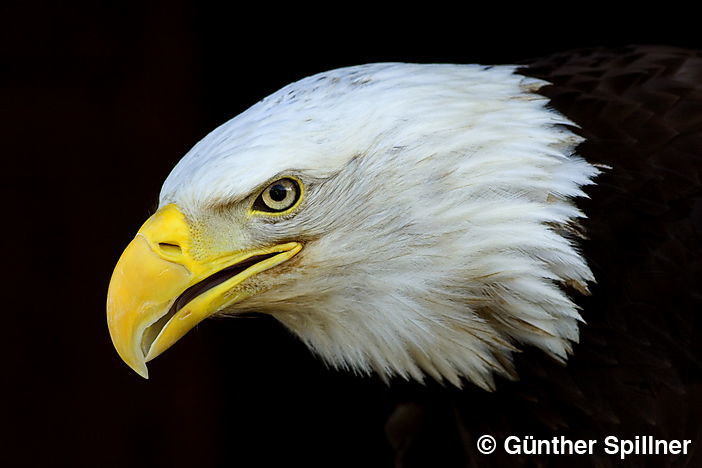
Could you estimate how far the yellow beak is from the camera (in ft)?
4.71

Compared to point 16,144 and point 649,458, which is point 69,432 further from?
point 649,458

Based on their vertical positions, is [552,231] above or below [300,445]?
above

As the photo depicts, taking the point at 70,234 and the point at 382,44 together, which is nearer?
the point at 70,234

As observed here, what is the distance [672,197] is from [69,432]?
2.20m

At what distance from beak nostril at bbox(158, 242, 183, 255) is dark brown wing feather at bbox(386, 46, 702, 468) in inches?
26.2

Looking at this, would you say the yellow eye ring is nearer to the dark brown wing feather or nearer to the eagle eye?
the eagle eye

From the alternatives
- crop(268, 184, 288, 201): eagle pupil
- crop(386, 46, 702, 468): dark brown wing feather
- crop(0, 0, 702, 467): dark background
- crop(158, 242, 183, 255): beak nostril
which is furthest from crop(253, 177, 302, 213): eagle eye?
crop(0, 0, 702, 467): dark background

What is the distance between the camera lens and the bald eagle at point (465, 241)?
146 cm

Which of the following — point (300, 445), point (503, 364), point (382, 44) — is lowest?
point (300, 445)

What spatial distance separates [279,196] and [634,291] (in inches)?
26.1

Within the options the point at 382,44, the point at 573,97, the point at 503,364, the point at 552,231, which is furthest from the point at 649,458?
the point at 382,44

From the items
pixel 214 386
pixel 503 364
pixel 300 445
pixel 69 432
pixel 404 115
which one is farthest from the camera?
pixel 300 445

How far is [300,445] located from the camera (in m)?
3.46

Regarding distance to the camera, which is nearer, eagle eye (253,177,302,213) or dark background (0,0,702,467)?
eagle eye (253,177,302,213)
